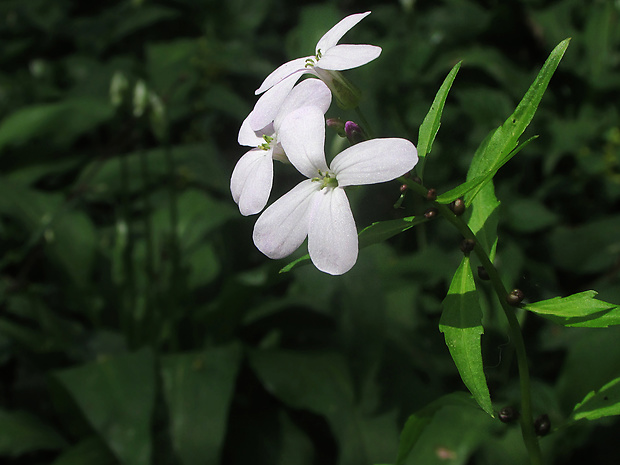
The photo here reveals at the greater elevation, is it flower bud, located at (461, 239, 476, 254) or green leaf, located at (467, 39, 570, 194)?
green leaf, located at (467, 39, 570, 194)

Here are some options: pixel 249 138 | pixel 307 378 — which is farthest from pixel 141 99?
pixel 249 138

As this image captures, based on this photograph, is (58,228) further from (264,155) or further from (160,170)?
(264,155)

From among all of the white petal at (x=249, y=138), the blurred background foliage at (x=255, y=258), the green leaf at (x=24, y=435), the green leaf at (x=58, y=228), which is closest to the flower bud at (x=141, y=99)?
the blurred background foliage at (x=255, y=258)

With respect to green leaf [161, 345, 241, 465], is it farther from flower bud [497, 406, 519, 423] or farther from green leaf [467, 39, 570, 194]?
green leaf [467, 39, 570, 194]

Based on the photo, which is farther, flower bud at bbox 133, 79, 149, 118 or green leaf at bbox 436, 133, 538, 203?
flower bud at bbox 133, 79, 149, 118

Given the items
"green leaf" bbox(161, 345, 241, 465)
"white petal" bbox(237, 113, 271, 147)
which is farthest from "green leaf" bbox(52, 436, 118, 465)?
"white petal" bbox(237, 113, 271, 147)

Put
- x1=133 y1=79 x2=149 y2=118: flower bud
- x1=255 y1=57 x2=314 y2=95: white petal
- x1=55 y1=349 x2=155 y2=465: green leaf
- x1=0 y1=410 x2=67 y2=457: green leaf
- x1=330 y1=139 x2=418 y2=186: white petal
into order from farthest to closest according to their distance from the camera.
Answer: x1=133 y1=79 x2=149 y2=118: flower bud → x1=0 y1=410 x2=67 y2=457: green leaf → x1=55 y1=349 x2=155 y2=465: green leaf → x1=255 y1=57 x2=314 y2=95: white petal → x1=330 y1=139 x2=418 y2=186: white petal

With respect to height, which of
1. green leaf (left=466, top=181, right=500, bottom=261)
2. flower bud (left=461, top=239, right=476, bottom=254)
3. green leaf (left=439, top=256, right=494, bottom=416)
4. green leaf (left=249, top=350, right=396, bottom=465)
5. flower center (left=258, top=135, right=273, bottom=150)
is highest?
flower center (left=258, top=135, right=273, bottom=150)

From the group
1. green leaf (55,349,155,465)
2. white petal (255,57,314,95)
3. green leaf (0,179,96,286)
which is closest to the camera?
white petal (255,57,314,95)

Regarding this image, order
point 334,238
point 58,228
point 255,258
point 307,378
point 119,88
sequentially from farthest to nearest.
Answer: point 255,258 < point 58,228 < point 119,88 < point 307,378 < point 334,238
